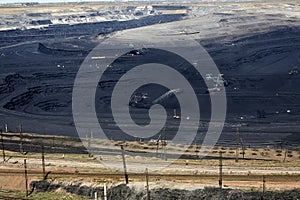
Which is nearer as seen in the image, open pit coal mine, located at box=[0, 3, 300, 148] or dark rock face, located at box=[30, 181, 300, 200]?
dark rock face, located at box=[30, 181, 300, 200]

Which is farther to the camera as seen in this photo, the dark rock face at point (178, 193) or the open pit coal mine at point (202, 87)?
the open pit coal mine at point (202, 87)

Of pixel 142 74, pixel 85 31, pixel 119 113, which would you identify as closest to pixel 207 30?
pixel 85 31

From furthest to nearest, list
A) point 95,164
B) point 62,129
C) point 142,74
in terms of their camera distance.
Result: point 142,74 < point 62,129 < point 95,164

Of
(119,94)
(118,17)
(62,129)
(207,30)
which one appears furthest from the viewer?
(118,17)

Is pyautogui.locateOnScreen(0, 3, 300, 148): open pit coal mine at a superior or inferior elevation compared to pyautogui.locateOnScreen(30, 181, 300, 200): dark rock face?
superior

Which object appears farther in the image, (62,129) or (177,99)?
(177,99)

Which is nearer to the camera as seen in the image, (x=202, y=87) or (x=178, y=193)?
(x=178, y=193)

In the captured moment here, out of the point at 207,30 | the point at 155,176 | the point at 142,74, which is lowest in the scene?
the point at 155,176

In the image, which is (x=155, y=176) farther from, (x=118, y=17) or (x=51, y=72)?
(x=118, y=17)
